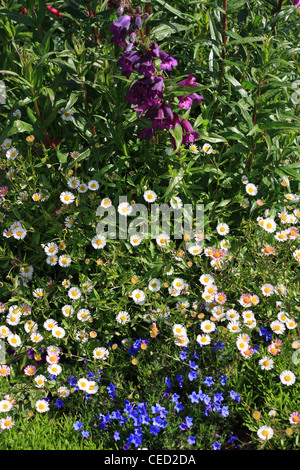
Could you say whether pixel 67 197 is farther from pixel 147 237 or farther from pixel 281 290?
pixel 281 290

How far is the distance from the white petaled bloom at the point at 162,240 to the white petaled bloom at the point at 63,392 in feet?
3.30

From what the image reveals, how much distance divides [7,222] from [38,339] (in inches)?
32.7

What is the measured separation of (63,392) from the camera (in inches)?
111

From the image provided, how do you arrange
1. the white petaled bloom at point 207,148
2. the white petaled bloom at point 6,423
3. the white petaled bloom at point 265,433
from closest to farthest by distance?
1. the white petaled bloom at point 265,433
2. the white petaled bloom at point 6,423
3. the white petaled bloom at point 207,148

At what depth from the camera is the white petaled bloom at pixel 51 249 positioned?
3.22 meters

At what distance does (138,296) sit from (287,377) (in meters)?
0.96

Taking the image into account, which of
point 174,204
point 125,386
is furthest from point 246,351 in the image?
point 174,204

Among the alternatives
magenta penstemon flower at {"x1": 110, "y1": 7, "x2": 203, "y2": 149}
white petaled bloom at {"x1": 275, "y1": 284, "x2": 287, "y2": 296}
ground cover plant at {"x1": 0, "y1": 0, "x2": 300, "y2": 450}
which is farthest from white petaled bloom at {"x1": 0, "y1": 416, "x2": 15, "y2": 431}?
magenta penstemon flower at {"x1": 110, "y1": 7, "x2": 203, "y2": 149}

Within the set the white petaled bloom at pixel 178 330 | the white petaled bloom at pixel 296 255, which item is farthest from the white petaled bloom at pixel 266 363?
the white petaled bloom at pixel 296 255

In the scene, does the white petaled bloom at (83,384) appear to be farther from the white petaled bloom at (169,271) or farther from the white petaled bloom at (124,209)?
the white petaled bloom at (124,209)

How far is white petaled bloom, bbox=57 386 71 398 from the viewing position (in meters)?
2.83
